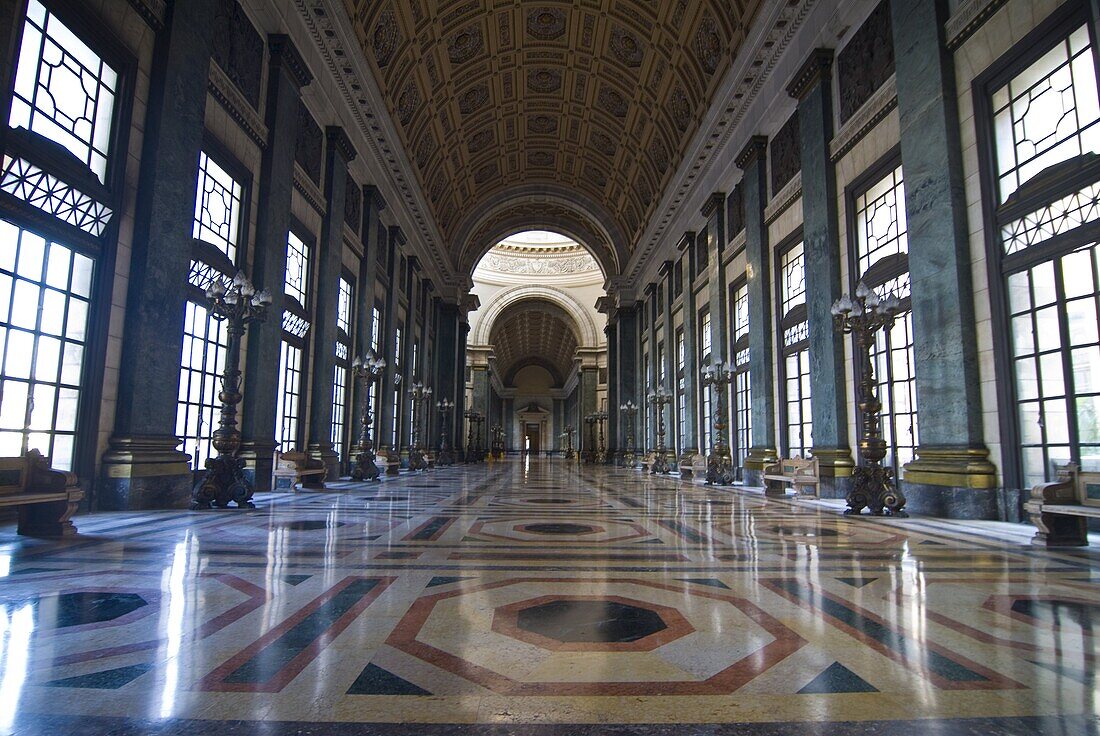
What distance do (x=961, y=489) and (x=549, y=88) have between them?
1977cm

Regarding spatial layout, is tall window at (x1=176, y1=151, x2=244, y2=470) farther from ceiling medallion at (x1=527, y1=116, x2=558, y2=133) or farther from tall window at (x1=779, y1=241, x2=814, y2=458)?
ceiling medallion at (x1=527, y1=116, x2=558, y2=133)

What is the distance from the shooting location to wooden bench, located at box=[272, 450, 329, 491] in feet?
34.9

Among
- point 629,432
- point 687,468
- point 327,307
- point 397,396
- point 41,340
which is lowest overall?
point 687,468

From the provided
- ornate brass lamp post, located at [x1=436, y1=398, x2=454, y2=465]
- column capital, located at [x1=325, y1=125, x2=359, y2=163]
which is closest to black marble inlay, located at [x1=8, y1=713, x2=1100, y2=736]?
column capital, located at [x1=325, y1=125, x2=359, y2=163]

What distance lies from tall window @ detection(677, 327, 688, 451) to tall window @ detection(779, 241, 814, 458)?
7.42 metres

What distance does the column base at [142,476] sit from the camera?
6637 mm

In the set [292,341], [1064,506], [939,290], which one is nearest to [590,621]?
[1064,506]

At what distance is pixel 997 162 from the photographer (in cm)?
703

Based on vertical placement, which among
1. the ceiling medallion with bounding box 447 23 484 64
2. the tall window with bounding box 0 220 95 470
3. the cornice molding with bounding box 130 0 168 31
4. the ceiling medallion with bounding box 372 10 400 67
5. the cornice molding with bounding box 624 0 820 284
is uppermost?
the ceiling medallion with bounding box 447 23 484 64

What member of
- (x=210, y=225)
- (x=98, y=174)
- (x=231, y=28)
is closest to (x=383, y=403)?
(x=210, y=225)

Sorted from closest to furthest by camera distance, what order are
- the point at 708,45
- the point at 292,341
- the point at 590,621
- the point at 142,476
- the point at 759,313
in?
the point at 590,621 < the point at 142,476 < the point at 292,341 < the point at 759,313 < the point at 708,45

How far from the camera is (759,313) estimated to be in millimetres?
13797

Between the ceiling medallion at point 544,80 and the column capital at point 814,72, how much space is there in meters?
11.2

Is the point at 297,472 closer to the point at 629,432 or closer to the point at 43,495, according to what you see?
the point at 43,495
